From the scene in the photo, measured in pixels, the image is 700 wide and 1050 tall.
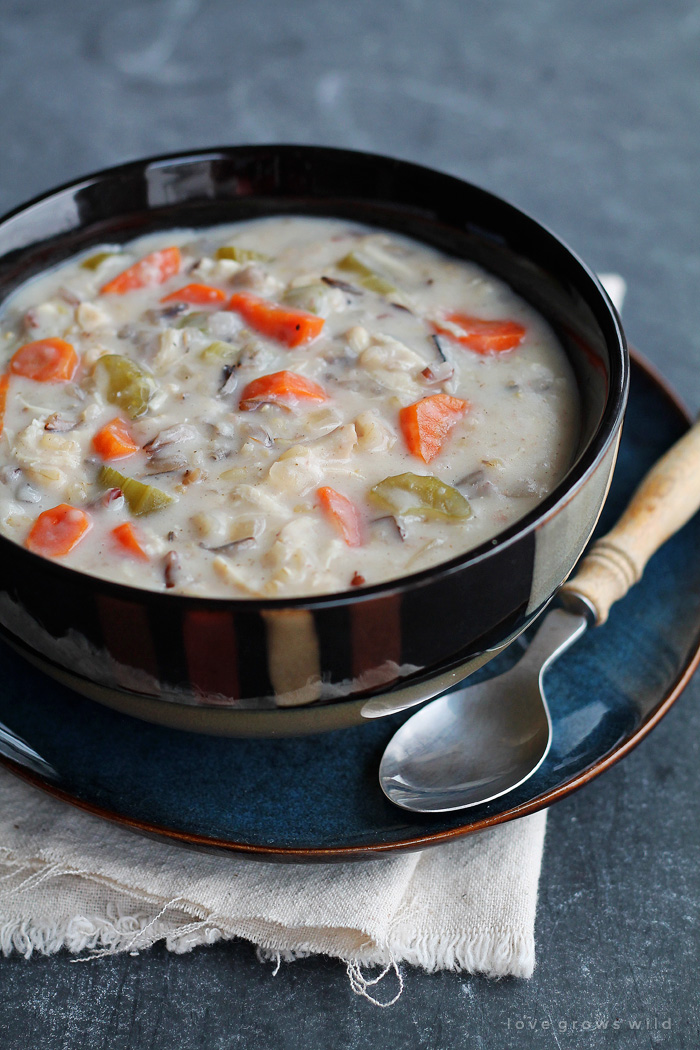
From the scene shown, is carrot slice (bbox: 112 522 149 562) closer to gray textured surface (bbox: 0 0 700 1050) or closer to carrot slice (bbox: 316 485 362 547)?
carrot slice (bbox: 316 485 362 547)

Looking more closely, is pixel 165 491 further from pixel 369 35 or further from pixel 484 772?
pixel 369 35

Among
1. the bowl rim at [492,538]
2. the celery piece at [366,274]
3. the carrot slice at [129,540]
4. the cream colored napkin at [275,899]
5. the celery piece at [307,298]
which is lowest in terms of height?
the cream colored napkin at [275,899]

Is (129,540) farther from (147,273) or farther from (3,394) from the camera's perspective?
Answer: (147,273)

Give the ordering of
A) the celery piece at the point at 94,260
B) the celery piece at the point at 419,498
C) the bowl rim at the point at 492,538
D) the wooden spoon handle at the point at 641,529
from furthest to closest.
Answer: the celery piece at the point at 94,260 < the wooden spoon handle at the point at 641,529 < the celery piece at the point at 419,498 < the bowl rim at the point at 492,538

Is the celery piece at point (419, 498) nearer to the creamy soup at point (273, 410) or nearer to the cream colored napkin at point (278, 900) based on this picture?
A: the creamy soup at point (273, 410)

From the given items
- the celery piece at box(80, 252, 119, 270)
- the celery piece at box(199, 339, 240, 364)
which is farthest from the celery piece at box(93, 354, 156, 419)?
the celery piece at box(80, 252, 119, 270)

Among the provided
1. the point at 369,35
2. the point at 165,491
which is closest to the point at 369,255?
the point at 165,491

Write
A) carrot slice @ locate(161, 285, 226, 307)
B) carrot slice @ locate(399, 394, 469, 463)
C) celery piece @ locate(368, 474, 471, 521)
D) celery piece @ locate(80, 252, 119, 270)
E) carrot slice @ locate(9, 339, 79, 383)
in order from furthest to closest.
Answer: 1. celery piece @ locate(80, 252, 119, 270)
2. carrot slice @ locate(161, 285, 226, 307)
3. carrot slice @ locate(9, 339, 79, 383)
4. carrot slice @ locate(399, 394, 469, 463)
5. celery piece @ locate(368, 474, 471, 521)

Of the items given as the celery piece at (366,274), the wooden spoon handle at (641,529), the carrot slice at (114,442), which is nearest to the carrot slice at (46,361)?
the carrot slice at (114,442)
